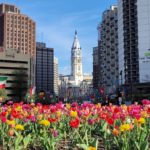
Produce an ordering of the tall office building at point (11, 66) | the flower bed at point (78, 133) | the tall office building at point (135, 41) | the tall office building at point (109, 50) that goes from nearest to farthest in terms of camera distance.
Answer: the flower bed at point (78, 133), the tall office building at point (135, 41), the tall office building at point (11, 66), the tall office building at point (109, 50)

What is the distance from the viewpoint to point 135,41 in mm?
152250

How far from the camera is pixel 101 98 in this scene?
156 meters

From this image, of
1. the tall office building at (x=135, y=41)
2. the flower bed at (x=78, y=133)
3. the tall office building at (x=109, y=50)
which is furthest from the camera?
the tall office building at (x=109, y=50)

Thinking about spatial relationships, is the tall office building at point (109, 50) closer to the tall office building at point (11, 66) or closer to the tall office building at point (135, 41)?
the tall office building at point (135, 41)

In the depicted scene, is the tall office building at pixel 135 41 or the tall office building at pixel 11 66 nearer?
the tall office building at pixel 135 41

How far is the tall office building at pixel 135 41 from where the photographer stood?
486 ft

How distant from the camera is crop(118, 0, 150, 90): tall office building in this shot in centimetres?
14825

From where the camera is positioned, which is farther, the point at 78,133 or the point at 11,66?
the point at 11,66

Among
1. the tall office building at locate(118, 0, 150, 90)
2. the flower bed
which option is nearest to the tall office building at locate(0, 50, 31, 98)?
the tall office building at locate(118, 0, 150, 90)

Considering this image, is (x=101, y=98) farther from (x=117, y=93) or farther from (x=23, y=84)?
(x=23, y=84)

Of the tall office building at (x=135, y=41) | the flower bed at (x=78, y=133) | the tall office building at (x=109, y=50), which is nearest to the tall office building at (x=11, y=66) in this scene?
the tall office building at (x=109, y=50)

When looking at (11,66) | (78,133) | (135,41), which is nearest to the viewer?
(78,133)

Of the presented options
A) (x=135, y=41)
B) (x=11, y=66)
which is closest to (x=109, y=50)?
(x=135, y=41)

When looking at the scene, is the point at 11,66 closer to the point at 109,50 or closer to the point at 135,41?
the point at 109,50
